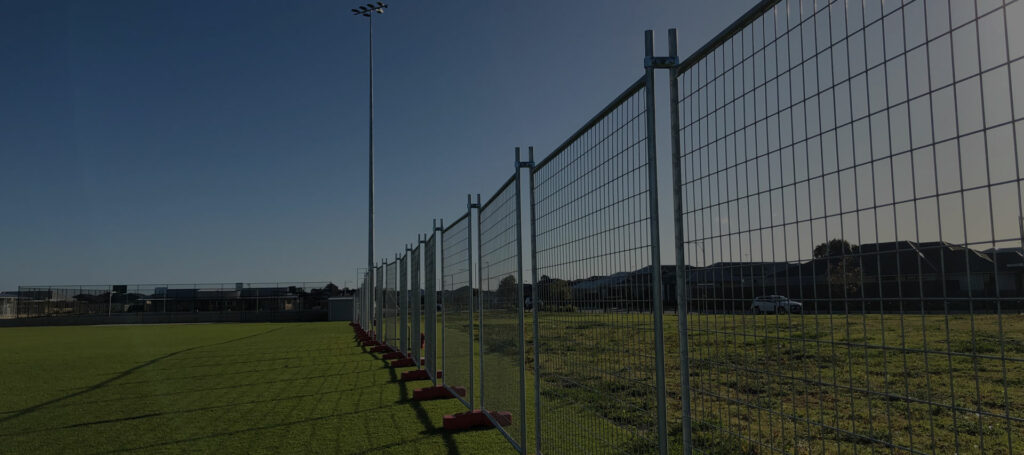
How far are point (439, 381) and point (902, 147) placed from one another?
874 cm

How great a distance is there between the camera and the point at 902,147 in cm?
164

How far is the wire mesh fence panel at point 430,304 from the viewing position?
9078mm

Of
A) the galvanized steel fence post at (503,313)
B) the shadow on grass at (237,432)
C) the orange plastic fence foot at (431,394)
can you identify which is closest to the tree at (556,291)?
the galvanized steel fence post at (503,313)

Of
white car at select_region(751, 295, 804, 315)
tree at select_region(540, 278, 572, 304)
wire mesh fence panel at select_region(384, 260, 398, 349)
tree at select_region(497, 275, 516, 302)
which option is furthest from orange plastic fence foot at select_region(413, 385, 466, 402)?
white car at select_region(751, 295, 804, 315)

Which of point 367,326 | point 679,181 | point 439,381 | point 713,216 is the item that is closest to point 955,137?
point 713,216

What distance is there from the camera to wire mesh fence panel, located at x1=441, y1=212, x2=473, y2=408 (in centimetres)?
728

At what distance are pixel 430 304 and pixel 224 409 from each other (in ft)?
9.66

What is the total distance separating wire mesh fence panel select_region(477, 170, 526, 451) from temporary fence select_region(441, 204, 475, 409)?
252mm

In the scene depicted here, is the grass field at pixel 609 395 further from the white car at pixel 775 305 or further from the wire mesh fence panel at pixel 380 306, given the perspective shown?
the wire mesh fence panel at pixel 380 306

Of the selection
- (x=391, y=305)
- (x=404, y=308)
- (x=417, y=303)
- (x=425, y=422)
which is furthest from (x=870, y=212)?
(x=391, y=305)

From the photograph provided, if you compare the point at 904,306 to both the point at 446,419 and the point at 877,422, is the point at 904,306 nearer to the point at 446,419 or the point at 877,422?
the point at 877,422

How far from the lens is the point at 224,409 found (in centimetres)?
783

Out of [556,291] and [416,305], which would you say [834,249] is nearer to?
[556,291]

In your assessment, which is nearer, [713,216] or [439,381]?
[713,216]
